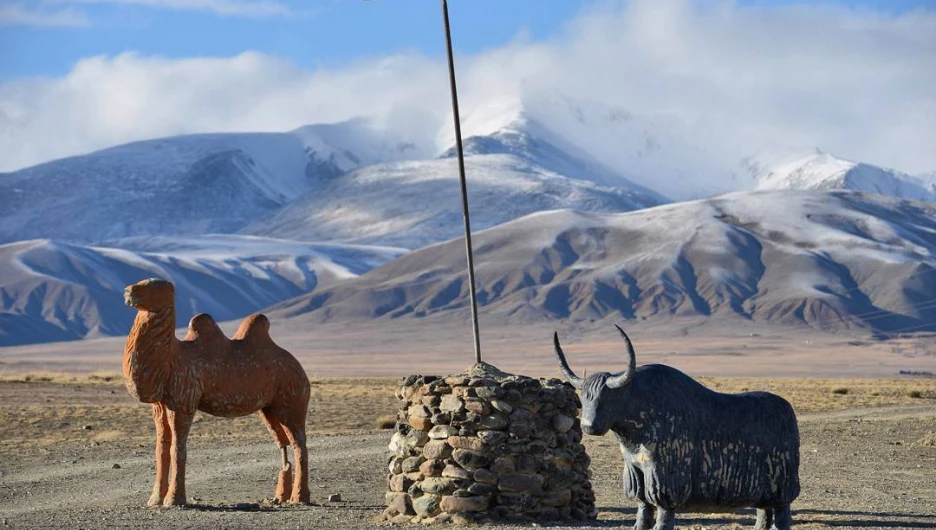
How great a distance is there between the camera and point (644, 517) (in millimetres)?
13391

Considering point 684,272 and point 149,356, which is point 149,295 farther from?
point 684,272

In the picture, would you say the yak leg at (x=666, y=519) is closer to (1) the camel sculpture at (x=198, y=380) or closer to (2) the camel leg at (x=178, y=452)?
(1) the camel sculpture at (x=198, y=380)

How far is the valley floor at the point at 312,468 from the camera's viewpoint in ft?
56.4

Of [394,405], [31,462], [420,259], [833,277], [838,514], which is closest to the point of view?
[838,514]

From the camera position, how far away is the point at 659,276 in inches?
6516

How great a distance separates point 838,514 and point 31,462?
13.3 metres

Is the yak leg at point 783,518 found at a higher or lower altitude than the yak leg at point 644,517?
lower

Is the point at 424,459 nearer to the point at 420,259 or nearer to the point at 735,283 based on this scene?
the point at 735,283

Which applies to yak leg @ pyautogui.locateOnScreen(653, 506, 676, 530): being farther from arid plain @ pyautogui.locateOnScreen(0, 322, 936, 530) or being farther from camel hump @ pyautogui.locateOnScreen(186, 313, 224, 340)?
camel hump @ pyautogui.locateOnScreen(186, 313, 224, 340)

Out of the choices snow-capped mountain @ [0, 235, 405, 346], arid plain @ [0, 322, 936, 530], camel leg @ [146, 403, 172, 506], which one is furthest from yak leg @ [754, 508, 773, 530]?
snow-capped mountain @ [0, 235, 405, 346]

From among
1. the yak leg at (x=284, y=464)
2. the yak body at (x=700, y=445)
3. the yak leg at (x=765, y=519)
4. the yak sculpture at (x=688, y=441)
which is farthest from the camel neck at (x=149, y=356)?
the yak leg at (x=765, y=519)

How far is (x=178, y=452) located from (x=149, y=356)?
3.71 ft

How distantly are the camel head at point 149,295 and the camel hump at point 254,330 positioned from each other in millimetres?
1269

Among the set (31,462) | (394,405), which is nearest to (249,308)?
(394,405)
